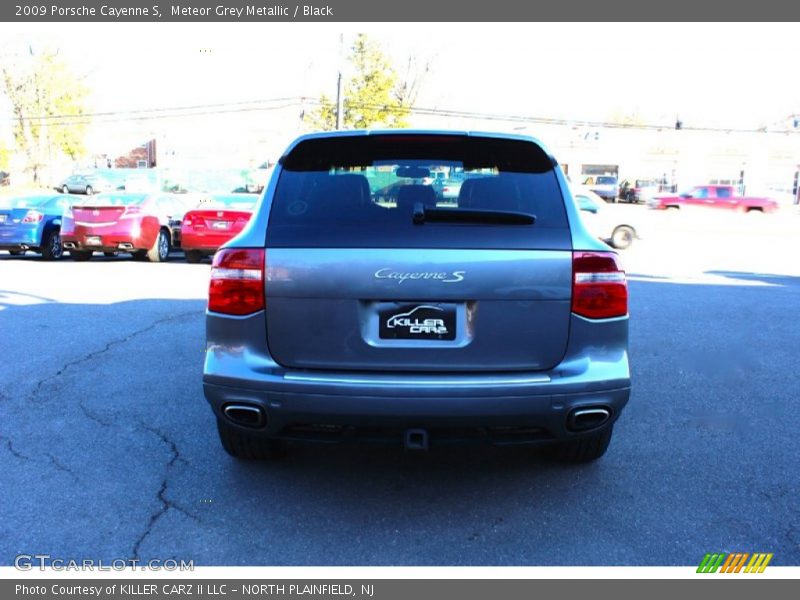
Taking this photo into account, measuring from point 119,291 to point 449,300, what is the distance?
818 cm

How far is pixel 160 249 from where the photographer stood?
46.3 ft

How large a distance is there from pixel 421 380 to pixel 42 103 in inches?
2038

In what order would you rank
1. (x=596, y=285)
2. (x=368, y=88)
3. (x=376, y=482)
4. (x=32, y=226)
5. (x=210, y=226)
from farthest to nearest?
1. (x=368, y=88)
2. (x=32, y=226)
3. (x=210, y=226)
4. (x=376, y=482)
5. (x=596, y=285)

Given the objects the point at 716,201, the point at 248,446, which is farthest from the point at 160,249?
the point at 716,201

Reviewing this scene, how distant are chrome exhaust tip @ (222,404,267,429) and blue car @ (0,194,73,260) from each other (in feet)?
42.4

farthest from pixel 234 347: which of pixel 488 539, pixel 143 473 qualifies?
pixel 488 539

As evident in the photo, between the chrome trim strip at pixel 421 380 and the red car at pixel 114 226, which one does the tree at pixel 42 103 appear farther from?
the chrome trim strip at pixel 421 380

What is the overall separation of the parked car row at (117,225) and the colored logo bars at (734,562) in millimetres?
11304

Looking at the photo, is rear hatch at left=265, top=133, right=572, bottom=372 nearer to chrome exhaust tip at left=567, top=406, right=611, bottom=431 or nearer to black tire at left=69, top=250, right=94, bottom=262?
chrome exhaust tip at left=567, top=406, right=611, bottom=431

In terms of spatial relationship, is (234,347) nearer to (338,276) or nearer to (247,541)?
(338,276)

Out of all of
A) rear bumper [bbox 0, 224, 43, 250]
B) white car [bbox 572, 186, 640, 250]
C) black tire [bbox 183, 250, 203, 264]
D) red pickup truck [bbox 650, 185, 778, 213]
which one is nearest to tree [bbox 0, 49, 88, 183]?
rear bumper [bbox 0, 224, 43, 250]

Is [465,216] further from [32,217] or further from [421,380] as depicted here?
[32,217]

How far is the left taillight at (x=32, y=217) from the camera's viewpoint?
13.8m

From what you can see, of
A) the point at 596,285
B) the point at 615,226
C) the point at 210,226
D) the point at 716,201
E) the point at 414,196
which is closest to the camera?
the point at 596,285
